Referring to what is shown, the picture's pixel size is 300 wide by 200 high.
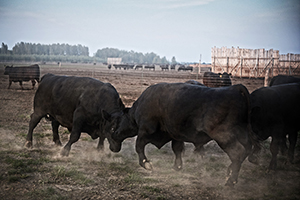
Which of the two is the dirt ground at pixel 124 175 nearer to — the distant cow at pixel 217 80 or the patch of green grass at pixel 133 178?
the patch of green grass at pixel 133 178

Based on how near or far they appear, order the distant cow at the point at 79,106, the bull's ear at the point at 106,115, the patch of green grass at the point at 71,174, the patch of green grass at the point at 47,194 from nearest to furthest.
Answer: the patch of green grass at the point at 47,194 < the patch of green grass at the point at 71,174 < the bull's ear at the point at 106,115 < the distant cow at the point at 79,106

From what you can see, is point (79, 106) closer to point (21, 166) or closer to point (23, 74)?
point (21, 166)

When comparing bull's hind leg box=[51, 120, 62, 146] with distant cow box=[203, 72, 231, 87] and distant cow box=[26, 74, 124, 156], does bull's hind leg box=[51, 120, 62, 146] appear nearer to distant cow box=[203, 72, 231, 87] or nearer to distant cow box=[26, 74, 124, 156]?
distant cow box=[26, 74, 124, 156]

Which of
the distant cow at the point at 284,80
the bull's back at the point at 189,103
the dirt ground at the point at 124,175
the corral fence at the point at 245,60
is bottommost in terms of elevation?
the dirt ground at the point at 124,175

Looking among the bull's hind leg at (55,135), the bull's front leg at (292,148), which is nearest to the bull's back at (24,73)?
the bull's hind leg at (55,135)

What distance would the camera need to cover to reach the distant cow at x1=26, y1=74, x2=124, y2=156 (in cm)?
601

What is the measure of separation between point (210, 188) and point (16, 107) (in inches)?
384

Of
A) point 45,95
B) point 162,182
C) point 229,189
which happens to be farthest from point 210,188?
point 45,95

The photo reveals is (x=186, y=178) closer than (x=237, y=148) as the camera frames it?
No

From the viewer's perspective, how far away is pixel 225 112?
4.27 m

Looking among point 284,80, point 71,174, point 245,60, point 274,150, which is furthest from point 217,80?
point 71,174

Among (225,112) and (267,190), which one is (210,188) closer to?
(267,190)

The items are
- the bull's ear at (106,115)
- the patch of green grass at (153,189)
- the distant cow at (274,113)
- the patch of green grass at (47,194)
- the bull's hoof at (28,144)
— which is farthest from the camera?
the bull's hoof at (28,144)

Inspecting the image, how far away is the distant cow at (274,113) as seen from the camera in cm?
547
